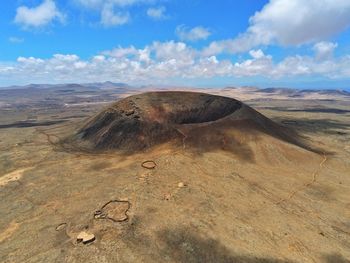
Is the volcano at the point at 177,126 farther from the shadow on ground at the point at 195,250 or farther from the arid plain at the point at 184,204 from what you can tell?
the shadow on ground at the point at 195,250

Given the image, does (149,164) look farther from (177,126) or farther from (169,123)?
(169,123)

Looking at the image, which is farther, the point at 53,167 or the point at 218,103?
the point at 218,103

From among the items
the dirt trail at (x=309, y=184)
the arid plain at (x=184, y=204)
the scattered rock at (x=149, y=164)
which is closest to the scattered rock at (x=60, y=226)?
the arid plain at (x=184, y=204)

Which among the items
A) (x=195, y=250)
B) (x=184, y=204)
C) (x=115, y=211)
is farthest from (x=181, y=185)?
(x=195, y=250)

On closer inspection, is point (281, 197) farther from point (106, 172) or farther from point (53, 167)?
point (53, 167)

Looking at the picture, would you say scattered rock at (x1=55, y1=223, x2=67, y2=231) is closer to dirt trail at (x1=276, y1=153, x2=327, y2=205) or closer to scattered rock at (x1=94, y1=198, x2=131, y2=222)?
scattered rock at (x1=94, y1=198, x2=131, y2=222)

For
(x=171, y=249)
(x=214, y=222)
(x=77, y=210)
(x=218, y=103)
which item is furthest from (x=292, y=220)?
(x=218, y=103)

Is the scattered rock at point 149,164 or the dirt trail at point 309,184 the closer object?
the dirt trail at point 309,184
